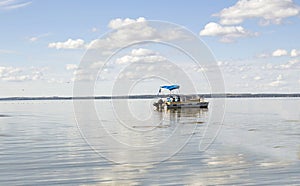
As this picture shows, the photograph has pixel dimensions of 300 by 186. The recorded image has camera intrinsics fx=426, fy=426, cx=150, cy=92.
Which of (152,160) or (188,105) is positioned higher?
(188,105)

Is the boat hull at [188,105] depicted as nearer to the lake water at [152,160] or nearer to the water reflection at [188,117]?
the water reflection at [188,117]

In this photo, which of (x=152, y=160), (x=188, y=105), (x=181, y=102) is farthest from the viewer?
(x=188, y=105)

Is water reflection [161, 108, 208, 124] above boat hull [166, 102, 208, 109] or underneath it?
underneath

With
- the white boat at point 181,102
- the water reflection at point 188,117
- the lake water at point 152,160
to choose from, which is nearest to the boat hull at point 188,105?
the white boat at point 181,102

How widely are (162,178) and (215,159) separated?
6376 mm

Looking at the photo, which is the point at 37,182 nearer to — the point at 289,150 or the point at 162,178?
the point at 162,178

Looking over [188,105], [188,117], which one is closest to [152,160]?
[188,117]

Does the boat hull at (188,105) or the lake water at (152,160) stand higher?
the boat hull at (188,105)

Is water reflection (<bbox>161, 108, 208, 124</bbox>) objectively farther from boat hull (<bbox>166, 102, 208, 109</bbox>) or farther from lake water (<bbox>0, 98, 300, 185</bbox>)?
lake water (<bbox>0, 98, 300, 185</bbox>)

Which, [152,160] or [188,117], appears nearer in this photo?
[152,160]

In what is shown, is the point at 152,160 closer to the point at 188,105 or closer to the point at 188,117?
the point at 188,117

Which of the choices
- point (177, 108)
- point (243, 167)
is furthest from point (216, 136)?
point (177, 108)

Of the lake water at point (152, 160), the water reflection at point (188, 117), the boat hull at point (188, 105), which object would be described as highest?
the boat hull at point (188, 105)

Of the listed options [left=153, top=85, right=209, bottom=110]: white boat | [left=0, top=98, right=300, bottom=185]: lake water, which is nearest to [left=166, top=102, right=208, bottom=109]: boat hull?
[left=153, top=85, right=209, bottom=110]: white boat
